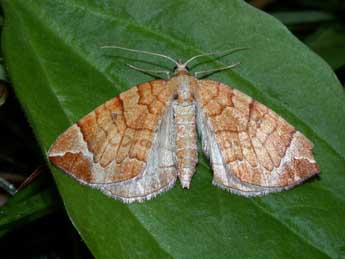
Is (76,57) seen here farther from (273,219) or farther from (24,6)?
(273,219)

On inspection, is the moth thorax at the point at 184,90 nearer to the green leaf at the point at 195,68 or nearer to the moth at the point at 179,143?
the moth at the point at 179,143

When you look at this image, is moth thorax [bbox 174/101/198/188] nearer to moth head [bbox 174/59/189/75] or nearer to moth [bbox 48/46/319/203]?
moth [bbox 48/46/319/203]

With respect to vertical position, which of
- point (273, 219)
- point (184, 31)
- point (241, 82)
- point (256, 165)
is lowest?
point (273, 219)

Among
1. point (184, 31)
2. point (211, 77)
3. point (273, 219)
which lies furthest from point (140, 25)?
point (273, 219)

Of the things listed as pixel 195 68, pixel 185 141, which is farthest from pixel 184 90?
pixel 185 141

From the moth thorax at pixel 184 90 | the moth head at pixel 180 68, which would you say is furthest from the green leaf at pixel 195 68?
the moth thorax at pixel 184 90

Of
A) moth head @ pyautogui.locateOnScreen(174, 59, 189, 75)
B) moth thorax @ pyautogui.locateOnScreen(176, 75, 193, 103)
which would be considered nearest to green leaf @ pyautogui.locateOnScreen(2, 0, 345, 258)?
moth head @ pyautogui.locateOnScreen(174, 59, 189, 75)
